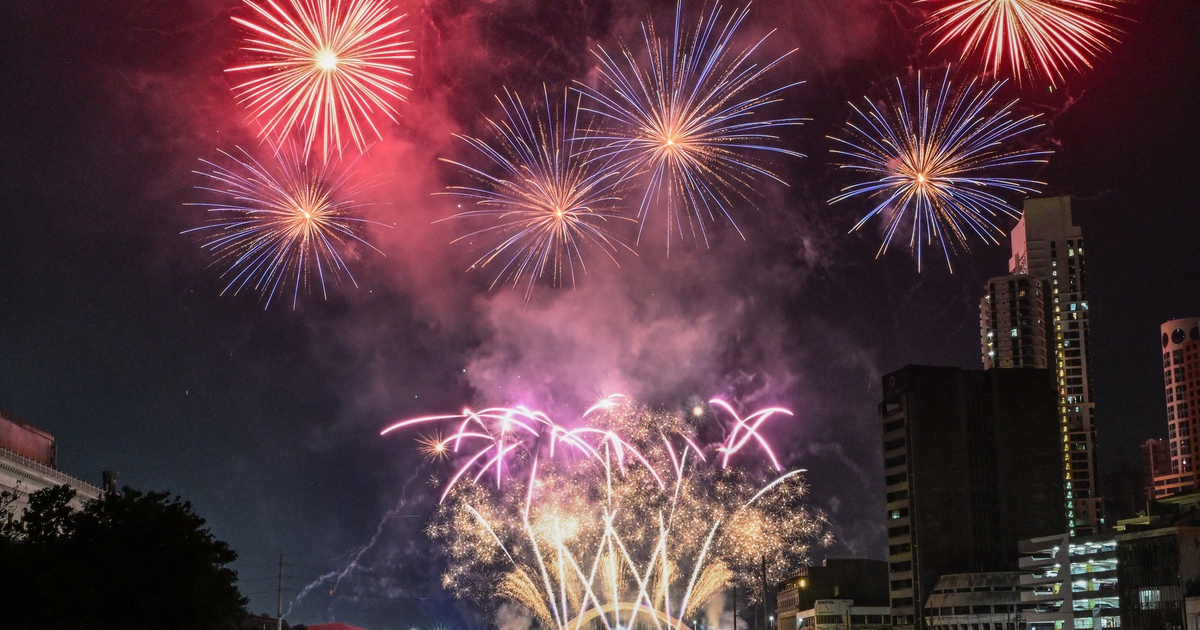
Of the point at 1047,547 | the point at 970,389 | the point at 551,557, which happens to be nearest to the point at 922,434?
the point at 970,389

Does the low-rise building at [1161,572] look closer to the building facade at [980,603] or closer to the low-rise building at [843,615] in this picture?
the building facade at [980,603]

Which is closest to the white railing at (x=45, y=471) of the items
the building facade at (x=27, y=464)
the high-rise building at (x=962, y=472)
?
the building facade at (x=27, y=464)

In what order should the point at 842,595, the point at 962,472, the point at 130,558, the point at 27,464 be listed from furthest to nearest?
the point at 842,595 < the point at 962,472 < the point at 27,464 < the point at 130,558

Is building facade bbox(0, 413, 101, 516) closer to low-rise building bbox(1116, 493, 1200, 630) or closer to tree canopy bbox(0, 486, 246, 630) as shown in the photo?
tree canopy bbox(0, 486, 246, 630)

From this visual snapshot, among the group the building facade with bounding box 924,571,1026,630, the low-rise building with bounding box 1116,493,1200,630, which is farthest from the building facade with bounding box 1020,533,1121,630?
the low-rise building with bounding box 1116,493,1200,630

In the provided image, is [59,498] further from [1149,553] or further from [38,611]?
[1149,553]

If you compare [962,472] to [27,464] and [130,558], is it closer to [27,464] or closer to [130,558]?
[27,464]

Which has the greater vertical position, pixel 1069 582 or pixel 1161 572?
pixel 1161 572

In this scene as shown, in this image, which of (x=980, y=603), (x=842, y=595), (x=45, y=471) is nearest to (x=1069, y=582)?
(x=980, y=603)
